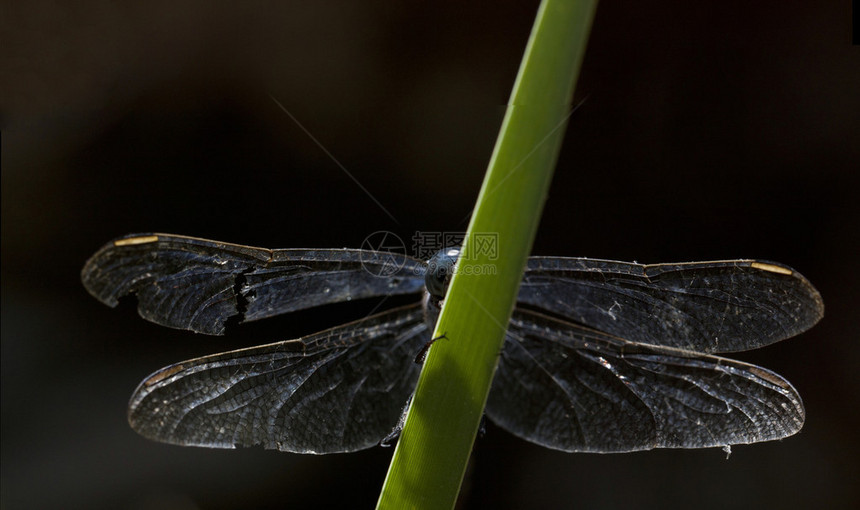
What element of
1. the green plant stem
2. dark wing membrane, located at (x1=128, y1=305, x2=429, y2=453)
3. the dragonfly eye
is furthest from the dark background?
the green plant stem

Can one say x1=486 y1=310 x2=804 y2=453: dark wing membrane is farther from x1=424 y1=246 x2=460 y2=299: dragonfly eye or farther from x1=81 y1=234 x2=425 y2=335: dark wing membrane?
x1=81 y1=234 x2=425 y2=335: dark wing membrane

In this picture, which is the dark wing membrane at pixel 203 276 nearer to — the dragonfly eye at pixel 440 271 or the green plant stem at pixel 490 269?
the dragonfly eye at pixel 440 271

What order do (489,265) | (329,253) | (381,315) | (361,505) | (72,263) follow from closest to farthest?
(489,265), (329,253), (381,315), (72,263), (361,505)

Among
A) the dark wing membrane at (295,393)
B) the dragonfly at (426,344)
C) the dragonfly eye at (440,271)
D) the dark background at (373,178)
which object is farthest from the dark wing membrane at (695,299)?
the dark background at (373,178)

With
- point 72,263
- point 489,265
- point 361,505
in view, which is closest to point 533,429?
point 489,265

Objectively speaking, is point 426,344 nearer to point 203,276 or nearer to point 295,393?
point 295,393

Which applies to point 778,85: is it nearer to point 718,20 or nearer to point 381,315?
point 718,20
